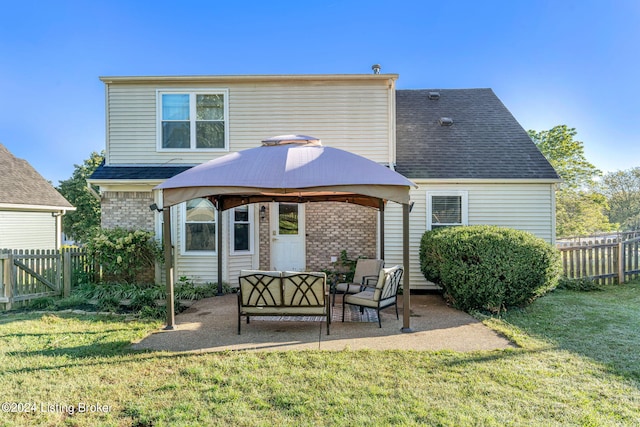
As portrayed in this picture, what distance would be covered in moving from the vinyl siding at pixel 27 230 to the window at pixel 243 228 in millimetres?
9960

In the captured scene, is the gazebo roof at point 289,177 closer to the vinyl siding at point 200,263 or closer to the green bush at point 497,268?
the green bush at point 497,268

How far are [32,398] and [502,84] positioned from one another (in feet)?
55.1

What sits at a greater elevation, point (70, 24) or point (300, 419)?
point (70, 24)

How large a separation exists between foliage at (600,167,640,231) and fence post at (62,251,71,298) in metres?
38.4

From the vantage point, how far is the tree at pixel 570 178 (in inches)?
720

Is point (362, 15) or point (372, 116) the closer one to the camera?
point (372, 116)

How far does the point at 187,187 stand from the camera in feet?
17.4

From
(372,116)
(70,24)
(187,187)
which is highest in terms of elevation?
(70,24)

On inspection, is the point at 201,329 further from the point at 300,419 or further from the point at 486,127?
the point at 486,127

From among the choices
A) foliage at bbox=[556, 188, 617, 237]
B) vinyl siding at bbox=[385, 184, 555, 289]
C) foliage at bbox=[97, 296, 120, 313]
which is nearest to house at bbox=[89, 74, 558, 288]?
vinyl siding at bbox=[385, 184, 555, 289]

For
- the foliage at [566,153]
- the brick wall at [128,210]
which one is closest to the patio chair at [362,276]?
the brick wall at [128,210]

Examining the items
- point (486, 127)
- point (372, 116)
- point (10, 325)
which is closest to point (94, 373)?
point (10, 325)

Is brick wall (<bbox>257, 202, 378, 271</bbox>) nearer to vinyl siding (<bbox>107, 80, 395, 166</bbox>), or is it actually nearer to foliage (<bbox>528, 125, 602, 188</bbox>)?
vinyl siding (<bbox>107, 80, 395, 166</bbox>)

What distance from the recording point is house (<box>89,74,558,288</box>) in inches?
356
